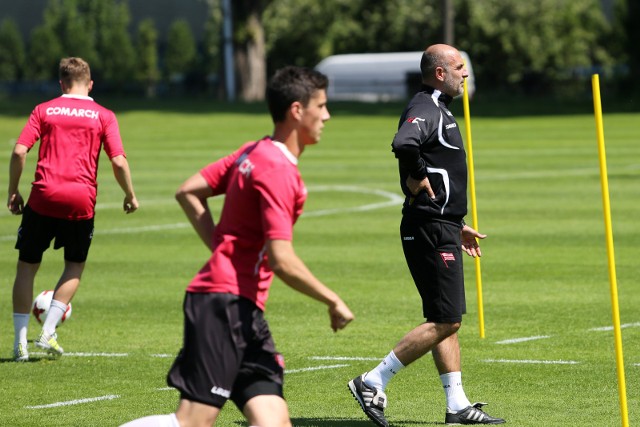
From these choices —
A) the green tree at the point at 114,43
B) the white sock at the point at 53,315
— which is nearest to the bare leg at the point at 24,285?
the white sock at the point at 53,315

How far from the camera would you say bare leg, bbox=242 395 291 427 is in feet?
19.8

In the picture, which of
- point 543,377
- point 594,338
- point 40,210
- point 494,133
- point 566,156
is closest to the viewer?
point 543,377

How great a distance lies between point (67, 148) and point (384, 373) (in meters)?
3.30

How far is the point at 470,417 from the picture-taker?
26.7ft

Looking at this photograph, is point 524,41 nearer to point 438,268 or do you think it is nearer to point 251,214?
point 438,268

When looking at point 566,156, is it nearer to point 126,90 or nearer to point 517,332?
point 517,332

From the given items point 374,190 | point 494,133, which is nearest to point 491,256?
point 374,190

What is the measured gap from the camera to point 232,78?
211 ft

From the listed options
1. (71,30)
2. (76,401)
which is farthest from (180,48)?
(76,401)

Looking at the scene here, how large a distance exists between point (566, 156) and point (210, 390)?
1040 inches

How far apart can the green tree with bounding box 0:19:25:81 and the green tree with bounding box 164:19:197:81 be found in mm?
9089

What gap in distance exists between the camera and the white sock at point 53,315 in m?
10.3

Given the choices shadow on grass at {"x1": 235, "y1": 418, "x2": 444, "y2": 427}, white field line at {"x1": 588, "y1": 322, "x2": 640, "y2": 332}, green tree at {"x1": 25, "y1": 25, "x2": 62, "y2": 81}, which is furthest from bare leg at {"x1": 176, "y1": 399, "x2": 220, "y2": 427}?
green tree at {"x1": 25, "y1": 25, "x2": 62, "y2": 81}

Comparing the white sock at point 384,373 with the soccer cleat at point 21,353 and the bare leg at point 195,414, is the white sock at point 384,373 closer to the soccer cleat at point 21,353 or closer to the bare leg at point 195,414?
the bare leg at point 195,414
